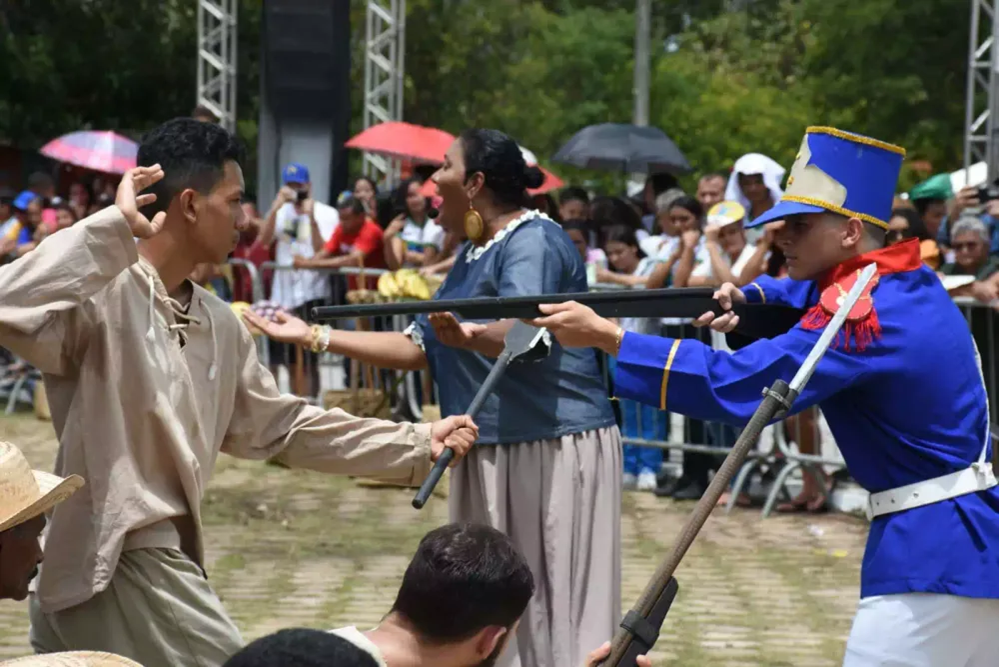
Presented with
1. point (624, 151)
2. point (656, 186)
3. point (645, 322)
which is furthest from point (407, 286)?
point (624, 151)

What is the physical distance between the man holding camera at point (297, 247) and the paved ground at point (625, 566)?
1.64 m

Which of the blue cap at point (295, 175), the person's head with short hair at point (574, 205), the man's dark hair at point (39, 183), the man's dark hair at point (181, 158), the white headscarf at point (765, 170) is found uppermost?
the man's dark hair at point (181, 158)

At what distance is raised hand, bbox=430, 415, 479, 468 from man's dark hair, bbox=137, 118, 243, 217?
38.8 inches

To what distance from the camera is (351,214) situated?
41.7ft

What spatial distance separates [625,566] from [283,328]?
11.9ft

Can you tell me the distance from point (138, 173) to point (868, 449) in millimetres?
1930

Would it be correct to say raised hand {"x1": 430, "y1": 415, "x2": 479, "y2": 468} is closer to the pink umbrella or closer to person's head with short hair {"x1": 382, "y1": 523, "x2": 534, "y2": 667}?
person's head with short hair {"x1": 382, "y1": 523, "x2": 534, "y2": 667}

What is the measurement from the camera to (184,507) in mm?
4105

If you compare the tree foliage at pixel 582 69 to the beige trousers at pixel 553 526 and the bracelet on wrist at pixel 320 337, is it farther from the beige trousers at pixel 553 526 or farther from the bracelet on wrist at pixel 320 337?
the bracelet on wrist at pixel 320 337

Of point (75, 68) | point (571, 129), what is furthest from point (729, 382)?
point (571, 129)

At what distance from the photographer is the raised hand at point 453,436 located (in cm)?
478

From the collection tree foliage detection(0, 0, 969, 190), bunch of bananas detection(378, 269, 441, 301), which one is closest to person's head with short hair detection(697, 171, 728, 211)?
bunch of bananas detection(378, 269, 441, 301)

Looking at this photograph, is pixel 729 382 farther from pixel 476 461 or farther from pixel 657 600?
pixel 476 461

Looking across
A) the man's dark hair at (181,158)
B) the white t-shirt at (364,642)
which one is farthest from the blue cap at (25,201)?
the white t-shirt at (364,642)
